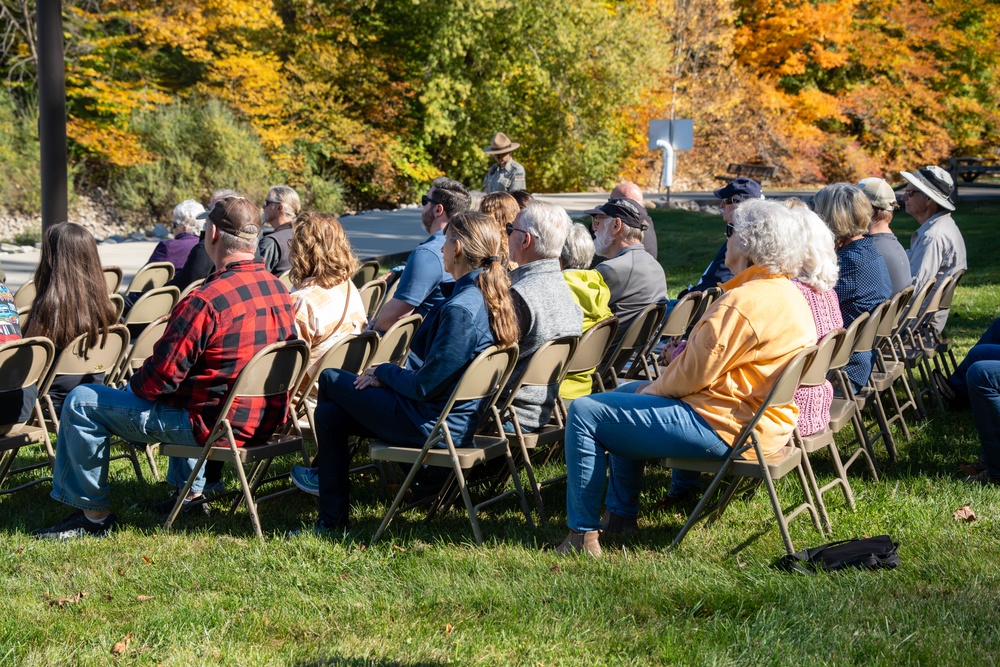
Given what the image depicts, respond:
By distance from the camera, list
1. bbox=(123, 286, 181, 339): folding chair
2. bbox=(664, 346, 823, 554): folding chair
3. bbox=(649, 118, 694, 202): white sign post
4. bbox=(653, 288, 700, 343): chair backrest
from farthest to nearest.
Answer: bbox=(649, 118, 694, 202): white sign post < bbox=(123, 286, 181, 339): folding chair < bbox=(653, 288, 700, 343): chair backrest < bbox=(664, 346, 823, 554): folding chair

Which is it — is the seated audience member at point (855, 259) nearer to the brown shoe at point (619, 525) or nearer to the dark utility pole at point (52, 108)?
the brown shoe at point (619, 525)

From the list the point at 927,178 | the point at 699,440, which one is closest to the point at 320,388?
the point at 699,440

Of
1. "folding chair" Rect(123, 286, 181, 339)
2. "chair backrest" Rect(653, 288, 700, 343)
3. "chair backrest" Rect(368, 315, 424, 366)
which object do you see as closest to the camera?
"chair backrest" Rect(368, 315, 424, 366)

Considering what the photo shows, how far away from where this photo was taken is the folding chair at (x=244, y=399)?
4.42 m

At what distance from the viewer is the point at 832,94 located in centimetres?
3484

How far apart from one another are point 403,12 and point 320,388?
2675 centimetres

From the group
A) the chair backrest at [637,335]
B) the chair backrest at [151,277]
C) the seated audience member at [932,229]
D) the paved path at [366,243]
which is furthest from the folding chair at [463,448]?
the paved path at [366,243]

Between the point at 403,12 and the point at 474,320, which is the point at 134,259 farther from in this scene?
the point at 403,12

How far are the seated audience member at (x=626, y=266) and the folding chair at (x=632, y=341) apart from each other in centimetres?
23

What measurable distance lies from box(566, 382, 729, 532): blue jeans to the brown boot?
27 mm

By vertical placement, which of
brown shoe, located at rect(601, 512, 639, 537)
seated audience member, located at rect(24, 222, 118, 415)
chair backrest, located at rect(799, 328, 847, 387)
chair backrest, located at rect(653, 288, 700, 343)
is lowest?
brown shoe, located at rect(601, 512, 639, 537)

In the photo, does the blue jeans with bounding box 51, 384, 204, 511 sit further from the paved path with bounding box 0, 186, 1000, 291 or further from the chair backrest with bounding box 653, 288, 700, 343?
the paved path with bounding box 0, 186, 1000, 291

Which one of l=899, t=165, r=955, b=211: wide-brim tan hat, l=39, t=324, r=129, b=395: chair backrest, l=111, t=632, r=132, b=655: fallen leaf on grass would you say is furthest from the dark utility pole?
l=899, t=165, r=955, b=211: wide-brim tan hat

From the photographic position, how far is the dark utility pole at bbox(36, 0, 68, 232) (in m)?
8.11
